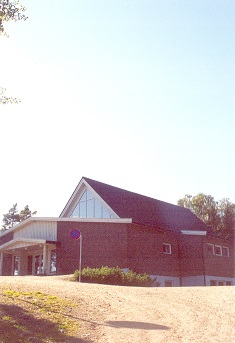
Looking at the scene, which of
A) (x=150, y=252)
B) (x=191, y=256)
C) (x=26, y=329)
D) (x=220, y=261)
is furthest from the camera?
(x=220, y=261)

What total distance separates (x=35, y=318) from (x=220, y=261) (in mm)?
25439

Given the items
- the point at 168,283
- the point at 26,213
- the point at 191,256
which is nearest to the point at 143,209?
the point at 191,256

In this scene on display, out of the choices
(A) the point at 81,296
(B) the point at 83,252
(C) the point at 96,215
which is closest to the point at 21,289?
(A) the point at 81,296

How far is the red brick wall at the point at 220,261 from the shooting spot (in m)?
30.7

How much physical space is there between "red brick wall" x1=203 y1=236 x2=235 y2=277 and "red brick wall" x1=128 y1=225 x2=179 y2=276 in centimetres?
228

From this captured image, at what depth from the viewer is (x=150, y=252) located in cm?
2788

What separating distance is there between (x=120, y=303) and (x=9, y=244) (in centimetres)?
2204

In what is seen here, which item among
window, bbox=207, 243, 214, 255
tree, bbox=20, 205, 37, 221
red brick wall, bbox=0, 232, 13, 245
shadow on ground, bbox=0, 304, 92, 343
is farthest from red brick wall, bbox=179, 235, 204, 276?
tree, bbox=20, 205, 37, 221

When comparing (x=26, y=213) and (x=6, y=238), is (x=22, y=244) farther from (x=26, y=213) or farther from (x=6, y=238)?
(x=26, y=213)

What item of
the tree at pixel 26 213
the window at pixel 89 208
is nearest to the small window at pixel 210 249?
the window at pixel 89 208

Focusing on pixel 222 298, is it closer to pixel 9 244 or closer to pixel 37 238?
pixel 37 238

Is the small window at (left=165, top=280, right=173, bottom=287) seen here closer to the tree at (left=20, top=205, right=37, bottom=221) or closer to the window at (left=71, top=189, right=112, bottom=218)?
the window at (left=71, top=189, right=112, bottom=218)

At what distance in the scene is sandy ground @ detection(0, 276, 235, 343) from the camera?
8.57 meters

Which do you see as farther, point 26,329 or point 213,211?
point 213,211
